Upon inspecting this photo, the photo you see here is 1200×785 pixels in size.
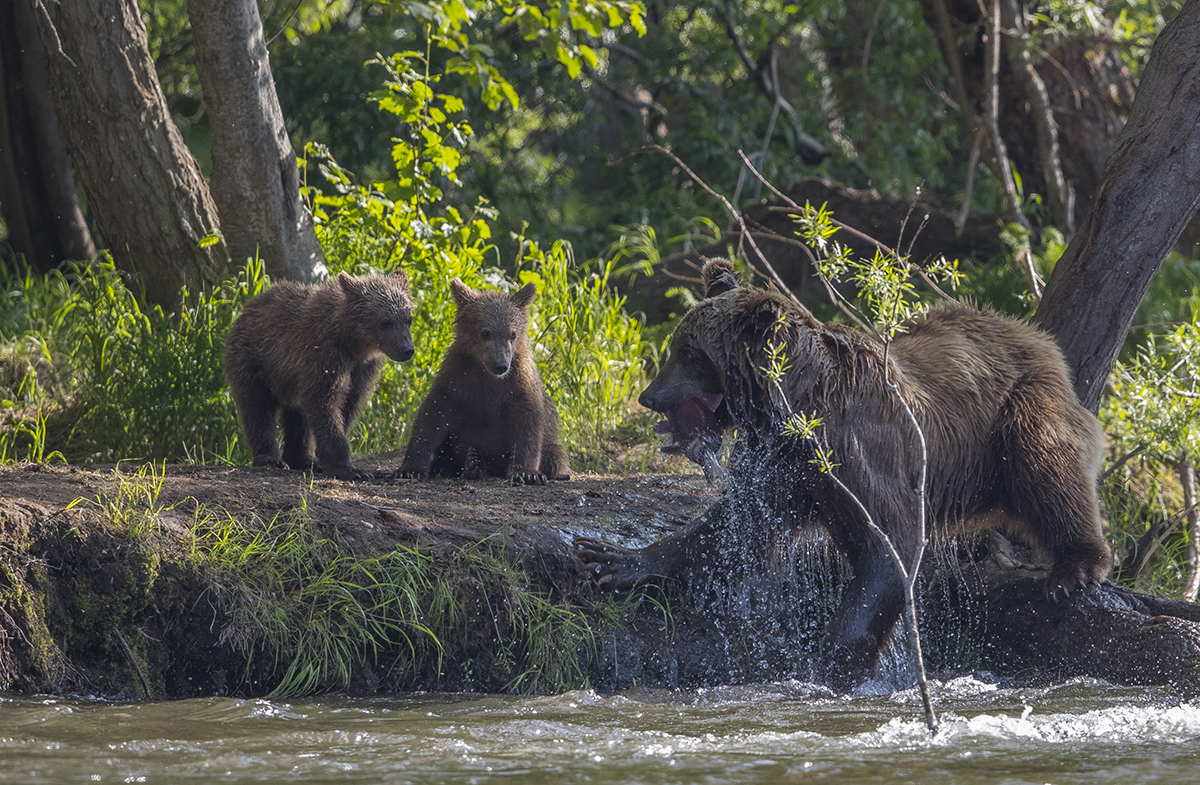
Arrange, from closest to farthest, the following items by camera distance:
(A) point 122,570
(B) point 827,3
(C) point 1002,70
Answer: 1. (A) point 122,570
2. (C) point 1002,70
3. (B) point 827,3

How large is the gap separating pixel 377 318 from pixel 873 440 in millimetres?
2775

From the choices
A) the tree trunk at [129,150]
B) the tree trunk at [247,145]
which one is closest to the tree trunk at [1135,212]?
Answer: the tree trunk at [247,145]

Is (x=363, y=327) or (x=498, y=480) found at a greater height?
(x=363, y=327)

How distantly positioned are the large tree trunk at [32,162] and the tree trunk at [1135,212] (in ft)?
24.8

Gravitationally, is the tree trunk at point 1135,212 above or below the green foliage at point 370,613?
above

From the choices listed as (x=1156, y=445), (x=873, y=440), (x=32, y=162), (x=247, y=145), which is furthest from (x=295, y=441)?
(x=32, y=162)

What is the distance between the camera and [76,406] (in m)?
6.90

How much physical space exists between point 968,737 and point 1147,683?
3.92ft

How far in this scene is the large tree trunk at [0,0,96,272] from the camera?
890cm

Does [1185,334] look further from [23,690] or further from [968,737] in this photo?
[23,690]

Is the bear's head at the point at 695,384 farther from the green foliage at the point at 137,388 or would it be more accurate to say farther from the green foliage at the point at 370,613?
the green foliage at the point at 137,388

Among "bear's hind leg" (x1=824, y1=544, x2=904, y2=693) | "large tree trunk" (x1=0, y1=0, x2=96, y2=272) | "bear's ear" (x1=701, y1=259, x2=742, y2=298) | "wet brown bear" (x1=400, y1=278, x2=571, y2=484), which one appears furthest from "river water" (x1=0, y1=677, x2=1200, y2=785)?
"large tree trunk" (x1=0, y1=0, x2=96, y2=272)

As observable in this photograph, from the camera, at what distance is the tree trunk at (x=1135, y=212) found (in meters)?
5.04

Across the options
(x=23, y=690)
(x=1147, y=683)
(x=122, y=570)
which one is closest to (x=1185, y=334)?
(x=1147, y=683)
